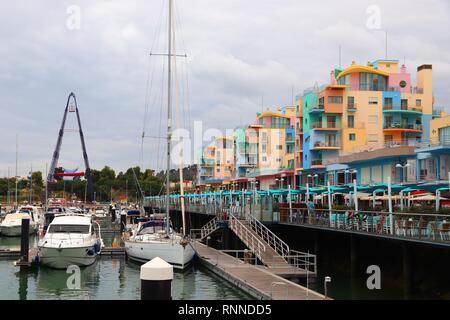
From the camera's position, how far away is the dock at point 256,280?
993 inches

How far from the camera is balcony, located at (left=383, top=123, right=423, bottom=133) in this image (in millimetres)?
74312

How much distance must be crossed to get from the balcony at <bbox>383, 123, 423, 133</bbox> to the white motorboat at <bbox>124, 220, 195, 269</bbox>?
40.0m

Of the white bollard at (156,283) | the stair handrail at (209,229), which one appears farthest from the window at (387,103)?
the white bollard at (156,283)

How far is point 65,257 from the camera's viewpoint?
38.2 metres

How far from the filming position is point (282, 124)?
11312cm

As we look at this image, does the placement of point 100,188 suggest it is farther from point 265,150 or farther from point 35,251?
point 35,251

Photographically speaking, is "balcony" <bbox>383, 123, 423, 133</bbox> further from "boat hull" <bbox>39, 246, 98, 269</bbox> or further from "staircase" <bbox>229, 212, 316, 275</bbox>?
"boat hull" <bbox>39, 246, 98, 269</bbox>

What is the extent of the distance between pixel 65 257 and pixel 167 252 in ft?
Result: 20.2

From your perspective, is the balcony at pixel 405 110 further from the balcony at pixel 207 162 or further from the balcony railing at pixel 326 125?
the balcony at pixel 207 162

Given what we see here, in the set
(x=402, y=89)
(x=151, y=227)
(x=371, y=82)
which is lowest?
(x=151, y=227)

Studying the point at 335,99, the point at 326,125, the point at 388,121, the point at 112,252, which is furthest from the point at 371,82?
the point at 112,252

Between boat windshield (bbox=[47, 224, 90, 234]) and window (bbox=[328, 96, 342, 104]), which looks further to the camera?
window (bbox=[328, 96, 342, 104])

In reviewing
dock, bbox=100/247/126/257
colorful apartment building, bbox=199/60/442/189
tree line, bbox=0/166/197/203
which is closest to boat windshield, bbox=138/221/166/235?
dock, bbox=100/247/126/257
